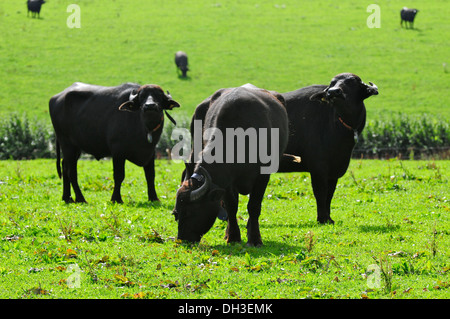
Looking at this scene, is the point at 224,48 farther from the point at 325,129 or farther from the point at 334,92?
the point at 334,92

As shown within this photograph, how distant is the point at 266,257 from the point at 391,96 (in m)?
42.4

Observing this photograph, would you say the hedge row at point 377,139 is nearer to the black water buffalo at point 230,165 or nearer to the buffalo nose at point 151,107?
the buffalo nose at point 151,107

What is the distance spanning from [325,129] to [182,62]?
4231 centimetres

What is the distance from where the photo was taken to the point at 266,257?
10.6 meters

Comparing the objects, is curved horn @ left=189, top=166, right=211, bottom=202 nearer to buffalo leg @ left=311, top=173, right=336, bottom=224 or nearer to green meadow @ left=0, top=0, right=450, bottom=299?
green meadow @ left=0, top=0, right=450, bottom=299

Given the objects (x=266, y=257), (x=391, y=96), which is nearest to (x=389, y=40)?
(x=391, y=96)

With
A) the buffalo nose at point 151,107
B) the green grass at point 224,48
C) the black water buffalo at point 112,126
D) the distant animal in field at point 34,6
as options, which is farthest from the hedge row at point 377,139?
the distant animal in field at point 34,6

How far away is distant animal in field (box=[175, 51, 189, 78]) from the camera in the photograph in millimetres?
55188

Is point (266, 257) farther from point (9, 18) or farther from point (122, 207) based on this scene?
point (9, 18)

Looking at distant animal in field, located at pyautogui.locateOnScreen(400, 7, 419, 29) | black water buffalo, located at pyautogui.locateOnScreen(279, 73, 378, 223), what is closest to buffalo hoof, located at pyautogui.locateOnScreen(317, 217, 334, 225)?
black water buffalo, located at pyautogui.locateOnScreen(279, 73, 378, 223)

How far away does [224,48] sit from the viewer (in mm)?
61625

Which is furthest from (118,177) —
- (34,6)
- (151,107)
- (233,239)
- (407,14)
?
(34,6)

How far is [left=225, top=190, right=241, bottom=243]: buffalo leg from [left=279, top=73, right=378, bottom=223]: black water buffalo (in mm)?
2683

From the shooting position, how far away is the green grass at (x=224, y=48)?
52.9 metres
